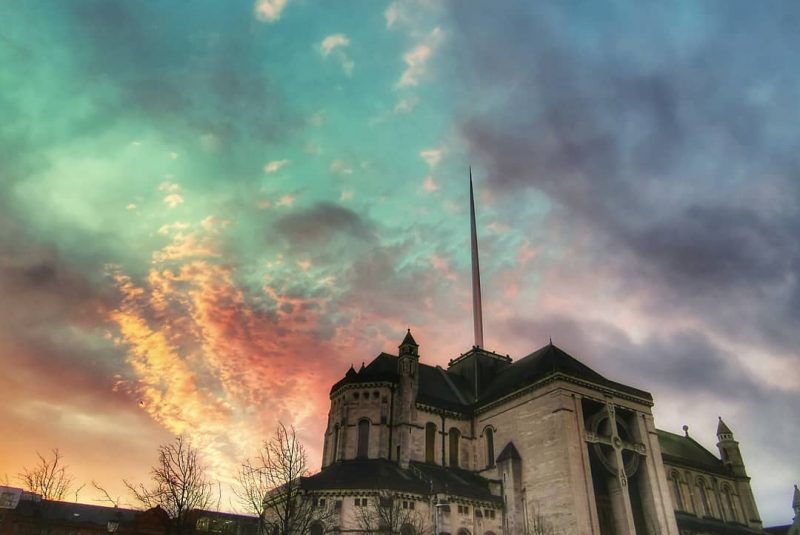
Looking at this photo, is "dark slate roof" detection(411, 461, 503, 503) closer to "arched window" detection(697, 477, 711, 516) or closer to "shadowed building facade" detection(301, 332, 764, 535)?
"shadowed building facade" detection(301, 332, 764, 535)

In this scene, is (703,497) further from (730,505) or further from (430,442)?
(430,442)

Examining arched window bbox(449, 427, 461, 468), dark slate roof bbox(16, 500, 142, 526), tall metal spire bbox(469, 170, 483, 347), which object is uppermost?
tall metal spire bbox(469, 170, 483, 347)

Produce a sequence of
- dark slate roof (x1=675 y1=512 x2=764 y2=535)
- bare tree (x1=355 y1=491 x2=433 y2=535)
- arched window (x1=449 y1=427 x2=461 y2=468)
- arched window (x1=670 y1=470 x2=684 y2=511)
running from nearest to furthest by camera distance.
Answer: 1. bare tree (x1=355 y1=491 x2=433 y2=535)
2. arched window (x1=449 y1=427 x2=461 y2=468)
3. dark slate roof (x1=675 y1=512 x2=764 y2=535)
4. arched window (x1=670 y1=470 x2=684 y2=511)

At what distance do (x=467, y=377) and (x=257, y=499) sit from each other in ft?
114

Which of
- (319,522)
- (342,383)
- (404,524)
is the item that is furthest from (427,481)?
(342,383)

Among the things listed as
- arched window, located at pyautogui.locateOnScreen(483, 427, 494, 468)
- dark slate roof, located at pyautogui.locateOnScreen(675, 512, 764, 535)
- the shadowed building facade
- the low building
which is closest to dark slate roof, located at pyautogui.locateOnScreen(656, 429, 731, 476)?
dark slate roof, located at pyautogui.locateOnScreen(675, 512, 764, 535)

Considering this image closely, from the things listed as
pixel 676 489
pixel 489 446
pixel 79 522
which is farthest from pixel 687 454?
pixel 79 522

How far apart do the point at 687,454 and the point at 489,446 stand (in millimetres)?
34757

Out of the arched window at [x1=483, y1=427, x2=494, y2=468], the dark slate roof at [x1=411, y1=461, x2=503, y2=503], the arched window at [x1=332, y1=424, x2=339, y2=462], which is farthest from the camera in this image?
the arched window at [x1=483, y1=427, x2=494, y2=468]

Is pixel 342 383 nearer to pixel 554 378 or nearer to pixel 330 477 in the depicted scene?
pixel 330 477

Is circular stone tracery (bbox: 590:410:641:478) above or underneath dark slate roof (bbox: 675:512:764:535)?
above

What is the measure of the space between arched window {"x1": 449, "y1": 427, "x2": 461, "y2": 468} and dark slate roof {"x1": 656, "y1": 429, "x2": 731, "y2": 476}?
26950 millimetres

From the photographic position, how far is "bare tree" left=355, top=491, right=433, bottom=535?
113 ft

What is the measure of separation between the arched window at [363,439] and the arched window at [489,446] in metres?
11.1
